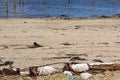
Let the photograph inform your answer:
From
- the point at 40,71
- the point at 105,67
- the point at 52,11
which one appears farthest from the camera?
the point at 52,11

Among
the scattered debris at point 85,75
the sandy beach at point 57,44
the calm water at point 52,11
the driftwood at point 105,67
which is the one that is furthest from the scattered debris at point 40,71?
the calm water at point 52,11

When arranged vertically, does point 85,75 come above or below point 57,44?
above

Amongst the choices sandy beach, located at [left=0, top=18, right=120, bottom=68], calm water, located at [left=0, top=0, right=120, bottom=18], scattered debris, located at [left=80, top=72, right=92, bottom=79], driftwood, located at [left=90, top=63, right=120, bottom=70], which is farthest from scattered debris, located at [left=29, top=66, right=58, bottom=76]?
calm water, located at [left=0, top=0, right=120, bottom=18]

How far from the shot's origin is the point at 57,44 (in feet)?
46.5

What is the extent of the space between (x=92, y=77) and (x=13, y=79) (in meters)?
1.65

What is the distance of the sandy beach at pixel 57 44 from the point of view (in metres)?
11.5

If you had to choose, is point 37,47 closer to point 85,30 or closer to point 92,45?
point 92,45

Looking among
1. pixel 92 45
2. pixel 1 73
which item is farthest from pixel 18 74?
pixel 92 45

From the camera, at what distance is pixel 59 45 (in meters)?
14.0

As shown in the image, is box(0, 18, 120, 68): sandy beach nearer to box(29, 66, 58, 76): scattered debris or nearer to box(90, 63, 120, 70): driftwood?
box(29, 66, 58, 76): scattered debris

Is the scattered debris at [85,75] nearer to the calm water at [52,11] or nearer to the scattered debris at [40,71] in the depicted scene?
the scattered debris at [40,71]

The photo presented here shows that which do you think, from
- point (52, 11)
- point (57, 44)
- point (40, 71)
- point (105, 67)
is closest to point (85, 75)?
point (105, 67)

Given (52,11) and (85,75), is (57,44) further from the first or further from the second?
(52,11)

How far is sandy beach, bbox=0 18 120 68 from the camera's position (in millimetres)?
→ 11453
